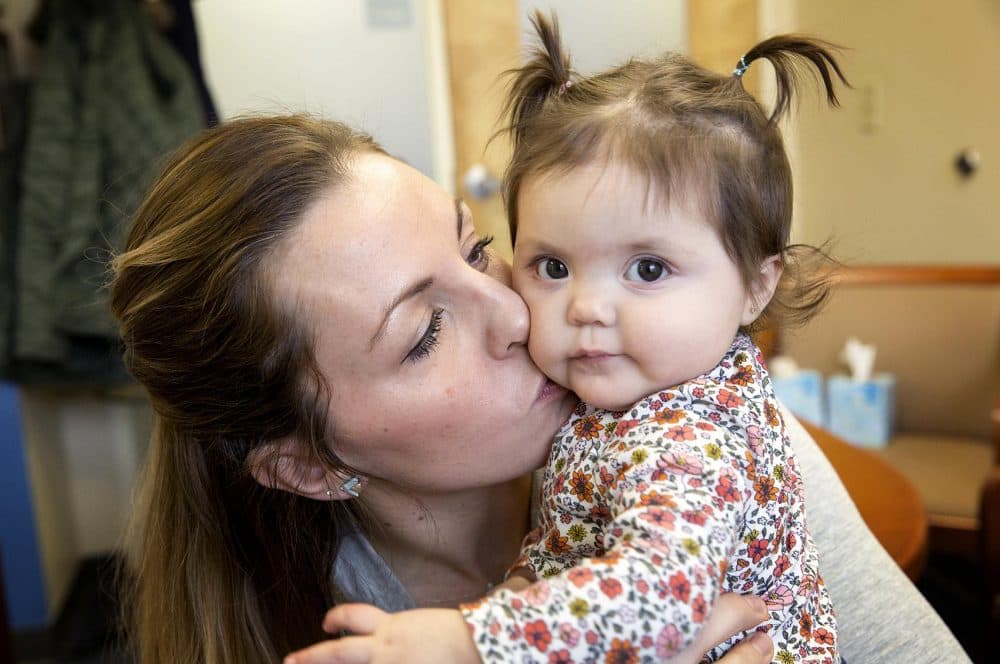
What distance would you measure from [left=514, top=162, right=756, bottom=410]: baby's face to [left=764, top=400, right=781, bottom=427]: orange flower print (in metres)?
0.07

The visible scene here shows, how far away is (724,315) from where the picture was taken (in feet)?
2.97

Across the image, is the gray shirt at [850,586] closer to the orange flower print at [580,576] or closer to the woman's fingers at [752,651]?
the woman's fingers at [752,651]

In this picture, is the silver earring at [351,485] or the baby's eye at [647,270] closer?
the baby's eye at [647,270]

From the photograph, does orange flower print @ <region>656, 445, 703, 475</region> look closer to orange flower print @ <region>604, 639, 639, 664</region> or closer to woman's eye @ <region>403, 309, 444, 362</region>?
orange flower print @ <region>604, 639, 639, 664</region>

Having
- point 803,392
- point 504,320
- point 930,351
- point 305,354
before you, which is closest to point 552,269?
point 504,320

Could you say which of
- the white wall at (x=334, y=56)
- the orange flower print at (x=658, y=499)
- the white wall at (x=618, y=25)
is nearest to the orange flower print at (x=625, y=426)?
the orange flower print at (x=658, y=499)

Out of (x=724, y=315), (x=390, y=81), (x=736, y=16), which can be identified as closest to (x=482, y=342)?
(x=724, y=315)

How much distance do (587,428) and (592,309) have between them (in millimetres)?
145

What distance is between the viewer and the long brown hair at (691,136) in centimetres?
89

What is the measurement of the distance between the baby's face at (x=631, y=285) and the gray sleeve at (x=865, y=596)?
457 mm

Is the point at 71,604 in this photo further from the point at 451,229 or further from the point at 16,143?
the point at 451,229

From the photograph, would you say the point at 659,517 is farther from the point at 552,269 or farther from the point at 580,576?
the point at 552,269

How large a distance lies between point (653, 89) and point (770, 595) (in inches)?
20.8

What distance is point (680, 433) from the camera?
2.71ft
